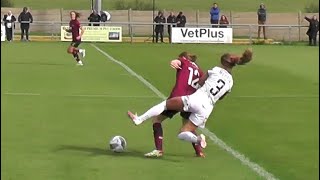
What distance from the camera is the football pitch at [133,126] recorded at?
403 inches

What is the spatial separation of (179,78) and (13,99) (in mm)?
7531

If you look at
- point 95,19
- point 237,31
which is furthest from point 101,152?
point 237,31

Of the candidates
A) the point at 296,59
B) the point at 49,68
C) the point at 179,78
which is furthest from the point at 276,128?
the point at 296,59

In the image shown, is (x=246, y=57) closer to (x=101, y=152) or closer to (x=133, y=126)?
(x=101, y=152)

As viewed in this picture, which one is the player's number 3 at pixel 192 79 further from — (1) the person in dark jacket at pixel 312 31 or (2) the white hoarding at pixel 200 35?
(1) the person in dark jacket at pixel 312 31

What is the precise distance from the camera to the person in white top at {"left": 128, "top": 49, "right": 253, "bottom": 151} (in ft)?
33.9

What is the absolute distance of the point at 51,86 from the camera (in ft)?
68.1

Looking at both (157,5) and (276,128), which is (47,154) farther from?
(157,5)

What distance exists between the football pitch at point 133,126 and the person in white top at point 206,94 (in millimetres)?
526

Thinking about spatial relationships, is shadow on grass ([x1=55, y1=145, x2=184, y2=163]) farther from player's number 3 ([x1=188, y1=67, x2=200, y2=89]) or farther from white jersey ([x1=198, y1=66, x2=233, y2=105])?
white jersey ([x1=198, y1=66, x2=233, y2=105])

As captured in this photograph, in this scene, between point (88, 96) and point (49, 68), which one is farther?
point (49, 68)

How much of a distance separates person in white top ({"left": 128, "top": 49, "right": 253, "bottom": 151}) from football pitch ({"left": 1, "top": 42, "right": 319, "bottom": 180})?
1.73ft

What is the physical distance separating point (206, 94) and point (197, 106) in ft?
0.64

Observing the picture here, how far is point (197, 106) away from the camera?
10430mm
